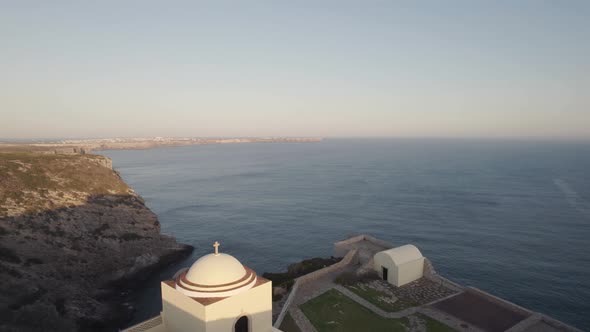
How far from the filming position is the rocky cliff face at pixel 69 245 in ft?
93.2

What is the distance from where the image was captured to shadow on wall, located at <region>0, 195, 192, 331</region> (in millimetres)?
27719

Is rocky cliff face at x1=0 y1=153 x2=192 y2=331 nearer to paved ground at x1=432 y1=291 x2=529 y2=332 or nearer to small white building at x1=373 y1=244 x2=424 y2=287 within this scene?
small white building at x1=373 y1=244 x2=424 y2=287

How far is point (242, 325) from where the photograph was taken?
1423cm

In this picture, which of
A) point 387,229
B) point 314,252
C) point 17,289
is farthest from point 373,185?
point 17,289

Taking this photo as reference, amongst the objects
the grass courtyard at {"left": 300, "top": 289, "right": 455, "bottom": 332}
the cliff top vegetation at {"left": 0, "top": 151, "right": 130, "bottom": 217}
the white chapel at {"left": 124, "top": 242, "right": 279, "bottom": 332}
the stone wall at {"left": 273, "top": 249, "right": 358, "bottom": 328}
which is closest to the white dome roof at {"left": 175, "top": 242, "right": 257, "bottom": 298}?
the white chapel at {"left": 124, "top": 242, "right": 279, "bottom": 332}

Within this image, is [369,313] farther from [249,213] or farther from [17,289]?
[249,213]

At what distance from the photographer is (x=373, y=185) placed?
90.4 metres

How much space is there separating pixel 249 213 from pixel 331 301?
137ft

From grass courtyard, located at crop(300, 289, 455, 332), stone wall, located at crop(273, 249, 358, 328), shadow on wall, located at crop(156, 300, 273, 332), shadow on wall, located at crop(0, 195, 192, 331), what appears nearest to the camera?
shadow on wall, located at crop(156, 300, 273, 332)

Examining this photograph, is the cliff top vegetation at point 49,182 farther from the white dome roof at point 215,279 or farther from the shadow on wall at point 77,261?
the white dome roof at point 215,279

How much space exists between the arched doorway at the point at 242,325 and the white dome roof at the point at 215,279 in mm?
1690

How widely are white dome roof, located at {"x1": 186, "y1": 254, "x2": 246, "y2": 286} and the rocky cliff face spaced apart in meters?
20.8

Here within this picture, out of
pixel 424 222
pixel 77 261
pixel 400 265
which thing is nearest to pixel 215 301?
pixel 400 265

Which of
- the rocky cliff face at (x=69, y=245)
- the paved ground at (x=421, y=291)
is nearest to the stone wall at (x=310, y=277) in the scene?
the paved ground at (x=421, y=291)
